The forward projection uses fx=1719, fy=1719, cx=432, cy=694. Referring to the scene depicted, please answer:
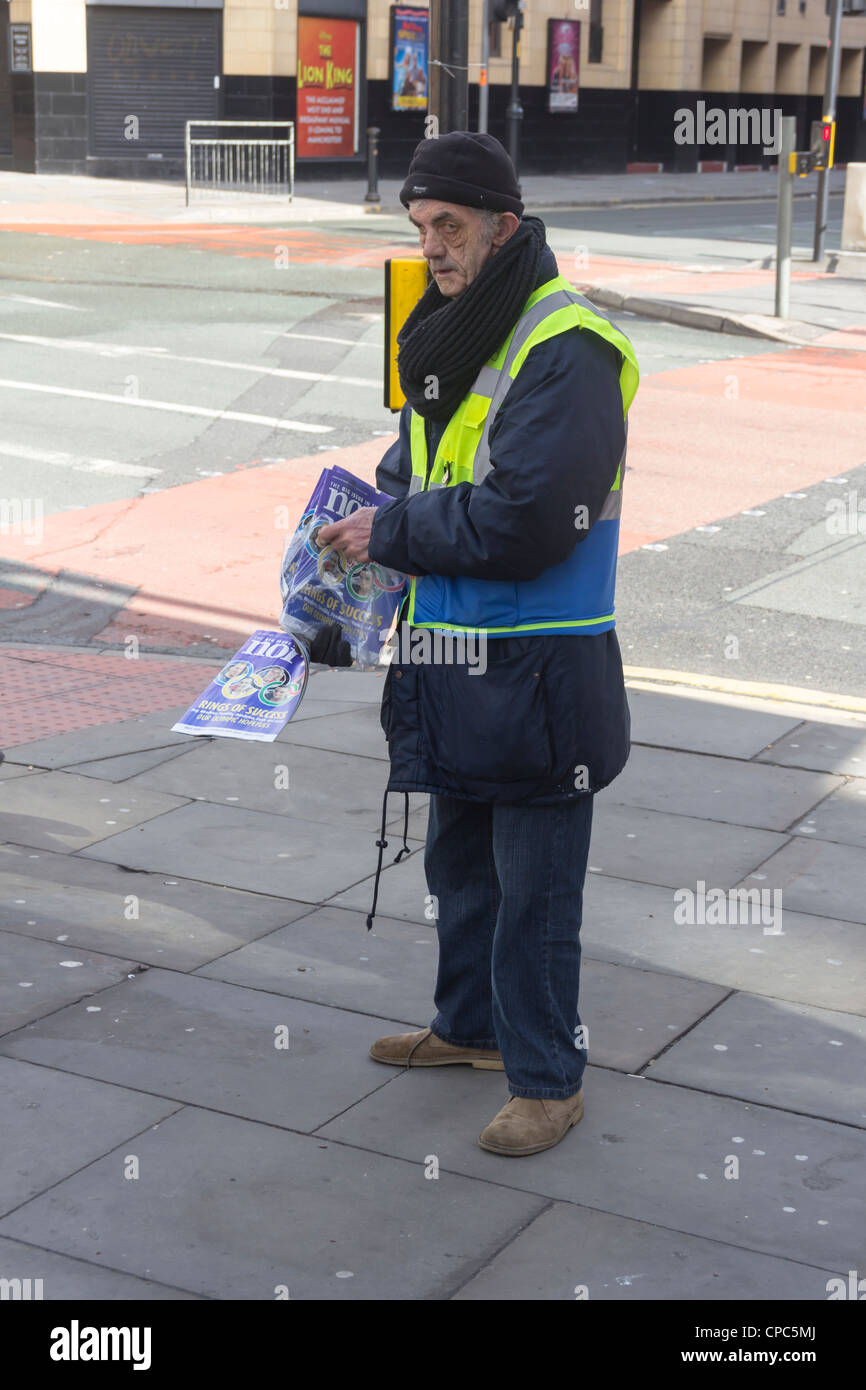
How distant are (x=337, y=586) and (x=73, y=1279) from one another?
1.52 metres

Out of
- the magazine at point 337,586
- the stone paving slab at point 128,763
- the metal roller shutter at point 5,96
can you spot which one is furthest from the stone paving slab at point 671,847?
the metal roller shutter at point 5,96

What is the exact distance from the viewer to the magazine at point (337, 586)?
12.4 ft

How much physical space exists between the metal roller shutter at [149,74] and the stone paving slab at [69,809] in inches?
1206

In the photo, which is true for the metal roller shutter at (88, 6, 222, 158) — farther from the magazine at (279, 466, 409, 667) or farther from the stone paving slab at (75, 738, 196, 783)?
the magazine at (279, 466, 409, 667)

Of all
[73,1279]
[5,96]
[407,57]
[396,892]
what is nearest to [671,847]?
[396,892]

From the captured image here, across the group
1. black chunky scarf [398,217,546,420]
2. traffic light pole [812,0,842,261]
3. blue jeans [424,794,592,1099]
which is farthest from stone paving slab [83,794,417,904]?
traffic light pole [812,0,842,261]

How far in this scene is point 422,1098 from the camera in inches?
156

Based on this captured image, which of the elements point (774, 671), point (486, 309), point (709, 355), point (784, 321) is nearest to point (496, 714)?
point (486, 309)

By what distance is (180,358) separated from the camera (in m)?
14.8

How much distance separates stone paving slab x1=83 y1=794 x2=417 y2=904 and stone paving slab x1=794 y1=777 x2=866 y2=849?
147 cm

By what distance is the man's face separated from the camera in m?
3.46

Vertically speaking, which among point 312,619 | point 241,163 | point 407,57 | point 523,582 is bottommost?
point 312,619

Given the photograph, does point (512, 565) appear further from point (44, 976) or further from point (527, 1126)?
point (44, 976)
